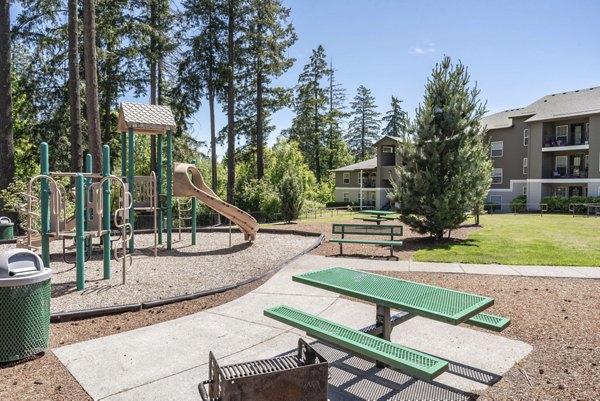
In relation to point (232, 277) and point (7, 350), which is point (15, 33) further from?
point (7, 350)

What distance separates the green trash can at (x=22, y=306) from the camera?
438 cm

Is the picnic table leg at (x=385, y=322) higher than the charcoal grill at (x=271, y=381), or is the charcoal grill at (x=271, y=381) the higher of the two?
the charcoal grill at (x=271, y=381)

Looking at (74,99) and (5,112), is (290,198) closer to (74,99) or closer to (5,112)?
(74,99)

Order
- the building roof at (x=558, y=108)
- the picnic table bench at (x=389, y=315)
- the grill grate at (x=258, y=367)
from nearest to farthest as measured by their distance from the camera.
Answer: the grill grate at (x=258, y=367) < the picnic table bench at (x=389, y=315) < the building roof at (x=558, y=108)

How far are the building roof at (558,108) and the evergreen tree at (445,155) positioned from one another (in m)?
23.7

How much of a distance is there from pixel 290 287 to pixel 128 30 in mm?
22683

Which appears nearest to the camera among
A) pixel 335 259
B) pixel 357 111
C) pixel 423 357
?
pixel 423 357

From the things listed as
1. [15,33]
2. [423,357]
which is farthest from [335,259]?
[15,33]

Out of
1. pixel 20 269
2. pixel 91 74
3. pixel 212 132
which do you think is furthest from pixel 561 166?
pixel 20 269

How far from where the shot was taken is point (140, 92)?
28.8 metres

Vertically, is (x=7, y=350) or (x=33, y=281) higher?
(x=33, y=281)

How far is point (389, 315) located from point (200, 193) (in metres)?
9.73

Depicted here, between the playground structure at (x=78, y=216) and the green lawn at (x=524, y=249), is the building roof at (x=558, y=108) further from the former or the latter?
the playground structure at (x=78, y=216)

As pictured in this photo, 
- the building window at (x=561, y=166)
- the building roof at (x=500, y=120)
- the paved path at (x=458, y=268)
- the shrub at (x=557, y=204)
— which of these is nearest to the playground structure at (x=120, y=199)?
the paved path at (x=458, y=268)
